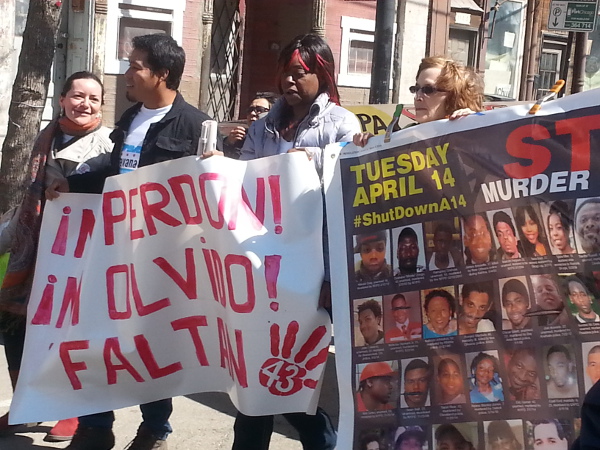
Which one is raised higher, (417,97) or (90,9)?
(90,9)

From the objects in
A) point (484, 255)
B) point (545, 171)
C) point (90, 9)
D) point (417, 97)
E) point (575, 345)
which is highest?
point (90, 9)

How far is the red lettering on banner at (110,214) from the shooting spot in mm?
3766

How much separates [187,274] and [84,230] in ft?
1.89

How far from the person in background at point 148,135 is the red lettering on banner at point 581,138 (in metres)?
1.63

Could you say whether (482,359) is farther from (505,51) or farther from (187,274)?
(505,51)

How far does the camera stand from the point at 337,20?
13.8m

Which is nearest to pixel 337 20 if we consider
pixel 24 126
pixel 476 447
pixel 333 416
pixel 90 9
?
pixel 90 9

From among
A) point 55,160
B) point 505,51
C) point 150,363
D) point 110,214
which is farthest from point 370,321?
point 505,51

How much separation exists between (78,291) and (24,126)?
11.7ft

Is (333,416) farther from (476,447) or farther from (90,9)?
(90,9)

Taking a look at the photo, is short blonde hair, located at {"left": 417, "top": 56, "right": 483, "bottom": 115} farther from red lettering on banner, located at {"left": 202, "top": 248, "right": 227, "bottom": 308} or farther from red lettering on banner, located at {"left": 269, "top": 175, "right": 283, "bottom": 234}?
red lettering on banner, located at {"left": 202, "top": 248, "right": 227, "bottom": 308}

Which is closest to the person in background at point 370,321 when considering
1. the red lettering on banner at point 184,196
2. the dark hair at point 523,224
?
the dark hair at point 523,224

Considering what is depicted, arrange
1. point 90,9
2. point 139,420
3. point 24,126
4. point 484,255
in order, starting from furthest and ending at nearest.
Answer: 1. point 90,9
2. point 24,126
3. point 139,420
4. point 484,255

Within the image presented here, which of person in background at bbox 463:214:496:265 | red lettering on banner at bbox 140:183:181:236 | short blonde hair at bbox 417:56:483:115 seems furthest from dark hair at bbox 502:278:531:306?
red lettering on banner at bbox 140:183:181:236
